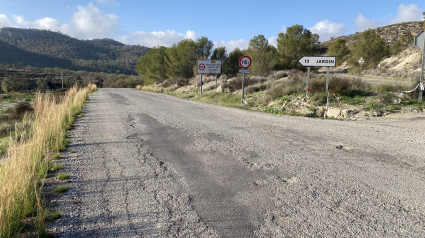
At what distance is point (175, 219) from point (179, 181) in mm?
1090

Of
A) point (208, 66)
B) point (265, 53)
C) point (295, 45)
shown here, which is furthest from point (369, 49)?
point (208, 66)

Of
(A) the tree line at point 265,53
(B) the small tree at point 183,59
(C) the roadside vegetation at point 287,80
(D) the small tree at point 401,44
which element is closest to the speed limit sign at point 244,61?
(C) the roadside vegetation at point 287,80

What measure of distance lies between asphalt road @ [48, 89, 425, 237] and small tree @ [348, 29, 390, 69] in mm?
40555

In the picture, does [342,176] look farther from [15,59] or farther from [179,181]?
[15,59]

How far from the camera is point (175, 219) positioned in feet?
9.71

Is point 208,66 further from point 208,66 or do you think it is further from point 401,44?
point 401,44

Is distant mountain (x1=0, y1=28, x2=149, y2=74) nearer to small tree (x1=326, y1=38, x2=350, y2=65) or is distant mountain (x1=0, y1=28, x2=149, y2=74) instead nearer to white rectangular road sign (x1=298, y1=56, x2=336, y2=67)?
small tree (x1=326, y1=38, x2=350, y2=65)

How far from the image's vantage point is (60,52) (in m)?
136

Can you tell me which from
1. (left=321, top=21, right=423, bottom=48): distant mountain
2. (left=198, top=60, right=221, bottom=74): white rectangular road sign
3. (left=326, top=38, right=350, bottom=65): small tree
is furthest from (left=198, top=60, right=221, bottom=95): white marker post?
(left=321, top=21, right=423, bottom=48): distant mountain

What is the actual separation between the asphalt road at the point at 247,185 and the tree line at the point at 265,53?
24.1m

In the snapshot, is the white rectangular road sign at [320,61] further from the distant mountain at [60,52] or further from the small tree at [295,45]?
the distant mountain at [60,52]

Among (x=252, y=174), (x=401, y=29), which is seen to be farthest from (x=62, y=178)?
(x=401, y=29)

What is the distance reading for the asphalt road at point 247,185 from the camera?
2.81 meters

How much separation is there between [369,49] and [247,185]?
45775 millimetres
